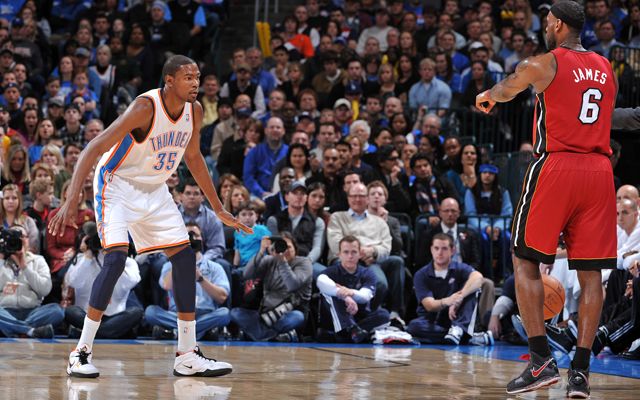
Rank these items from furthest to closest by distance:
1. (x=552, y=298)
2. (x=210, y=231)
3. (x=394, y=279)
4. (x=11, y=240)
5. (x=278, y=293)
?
1. (x=394, y=279)
2. (x=210, y=231)
3. (x=278, y=293)
4. (x=11, y=240)
5. (x=552, y=298)

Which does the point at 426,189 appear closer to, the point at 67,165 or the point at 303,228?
the point at 303,228

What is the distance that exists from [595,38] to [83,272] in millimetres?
9904

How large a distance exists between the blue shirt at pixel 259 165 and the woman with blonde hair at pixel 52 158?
2325 millimetres

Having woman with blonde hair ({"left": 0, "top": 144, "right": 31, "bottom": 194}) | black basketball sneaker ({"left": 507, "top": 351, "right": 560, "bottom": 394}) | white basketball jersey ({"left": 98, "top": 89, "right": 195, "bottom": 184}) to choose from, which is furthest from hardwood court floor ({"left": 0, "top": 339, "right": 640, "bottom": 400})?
woman with blonde hair ({"left": 0, "top": 144, "right": 31, "bottom": 194})

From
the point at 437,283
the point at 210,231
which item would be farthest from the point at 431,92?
the point at 210,231

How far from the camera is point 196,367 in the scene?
180 inches

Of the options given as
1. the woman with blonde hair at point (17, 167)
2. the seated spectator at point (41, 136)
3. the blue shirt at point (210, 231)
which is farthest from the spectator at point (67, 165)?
the blue shirt at point (210, 231)

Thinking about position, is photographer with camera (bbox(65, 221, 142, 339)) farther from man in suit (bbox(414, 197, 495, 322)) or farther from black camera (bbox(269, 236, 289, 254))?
man in suit (bbox(414, 197, 495, 322))

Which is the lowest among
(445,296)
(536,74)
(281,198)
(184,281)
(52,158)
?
(445,296)

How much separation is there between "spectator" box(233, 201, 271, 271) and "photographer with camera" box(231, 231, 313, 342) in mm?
421

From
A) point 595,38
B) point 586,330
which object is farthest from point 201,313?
point 595,38

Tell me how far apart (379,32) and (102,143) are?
9.93 m

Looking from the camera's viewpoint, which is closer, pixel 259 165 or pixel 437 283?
pixel 437 283

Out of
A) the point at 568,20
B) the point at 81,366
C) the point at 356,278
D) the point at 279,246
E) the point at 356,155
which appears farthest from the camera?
the point at 356,155
